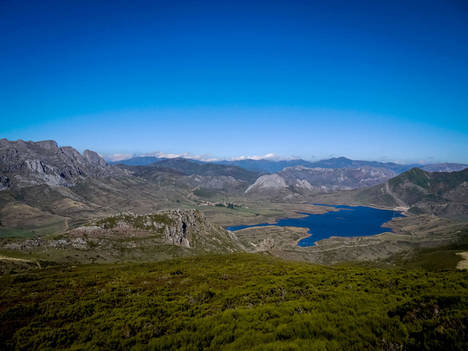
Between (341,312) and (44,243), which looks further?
(44,243)

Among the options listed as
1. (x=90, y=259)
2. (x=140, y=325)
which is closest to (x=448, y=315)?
(x=140, y=325)

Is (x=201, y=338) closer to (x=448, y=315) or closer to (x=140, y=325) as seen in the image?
(x=140, y=325)

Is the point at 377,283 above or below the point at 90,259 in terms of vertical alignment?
above

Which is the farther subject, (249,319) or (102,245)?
(102,245)

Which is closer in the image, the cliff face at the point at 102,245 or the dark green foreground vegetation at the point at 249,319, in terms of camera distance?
the dark green foreground vegetation at the point at 249,319

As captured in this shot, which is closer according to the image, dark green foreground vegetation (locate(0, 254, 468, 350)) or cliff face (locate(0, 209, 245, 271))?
dark green foreground vegetation (locate(0, 254, 468, 350))

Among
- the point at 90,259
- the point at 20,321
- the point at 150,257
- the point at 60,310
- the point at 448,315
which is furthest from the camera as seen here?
the point at 150,257

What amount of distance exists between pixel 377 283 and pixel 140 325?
2066 centimetres

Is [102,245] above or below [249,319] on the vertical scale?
below

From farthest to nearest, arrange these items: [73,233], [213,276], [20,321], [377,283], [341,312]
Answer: [73,233]
[213,276]
[377,283]
[20,321]
[341,312]

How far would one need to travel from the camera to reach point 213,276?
33094 millimetres

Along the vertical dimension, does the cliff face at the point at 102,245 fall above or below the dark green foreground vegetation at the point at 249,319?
below

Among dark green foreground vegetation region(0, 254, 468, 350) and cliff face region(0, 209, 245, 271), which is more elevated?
dark green foreground vegetation region(0, 254, 468, 350)

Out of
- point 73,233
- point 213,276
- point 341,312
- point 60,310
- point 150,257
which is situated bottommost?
point 150,257
